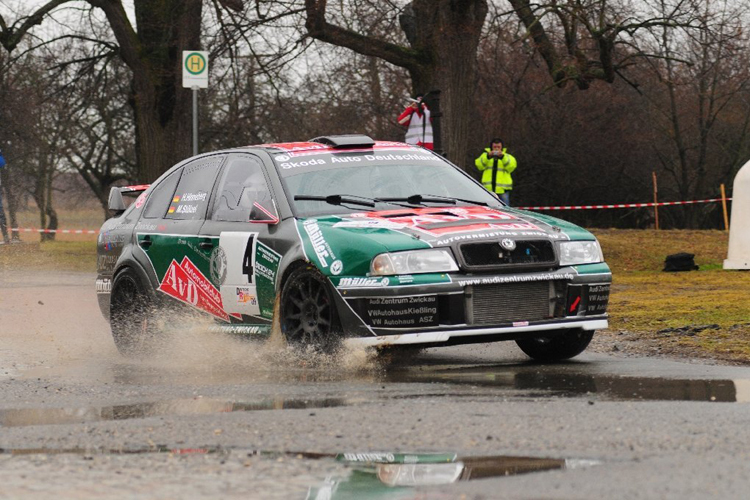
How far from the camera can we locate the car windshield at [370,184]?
9.34 metres

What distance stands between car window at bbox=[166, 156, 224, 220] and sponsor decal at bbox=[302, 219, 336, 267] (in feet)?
4.83

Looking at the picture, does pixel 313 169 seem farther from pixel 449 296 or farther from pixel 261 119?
pixel 261 119

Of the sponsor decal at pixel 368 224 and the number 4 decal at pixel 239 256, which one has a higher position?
the sponsor decal at pixel 368 224

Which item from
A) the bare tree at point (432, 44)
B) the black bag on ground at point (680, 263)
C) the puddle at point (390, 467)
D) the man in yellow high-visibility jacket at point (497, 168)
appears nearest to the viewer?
the puddle at point (390, 467)

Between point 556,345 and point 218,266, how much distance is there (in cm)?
244

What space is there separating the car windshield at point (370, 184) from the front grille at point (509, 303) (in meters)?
1.19

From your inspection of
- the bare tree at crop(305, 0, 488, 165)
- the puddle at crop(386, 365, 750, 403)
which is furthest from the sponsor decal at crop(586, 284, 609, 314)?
the bare tree at crop(305, 0, 488, 165)

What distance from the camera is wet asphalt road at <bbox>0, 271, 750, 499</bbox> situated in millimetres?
4867

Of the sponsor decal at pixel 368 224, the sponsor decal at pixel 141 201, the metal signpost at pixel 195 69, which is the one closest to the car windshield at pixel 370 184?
the sponsor decal at pixel 368 224

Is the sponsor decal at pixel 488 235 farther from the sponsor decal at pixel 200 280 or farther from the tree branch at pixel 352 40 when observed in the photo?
the tree branch at pixel 352 40

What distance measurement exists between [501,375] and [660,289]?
7629mm

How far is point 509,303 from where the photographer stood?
8500 millimetres

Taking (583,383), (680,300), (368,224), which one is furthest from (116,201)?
(680,300)

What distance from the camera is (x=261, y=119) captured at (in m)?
44.4
